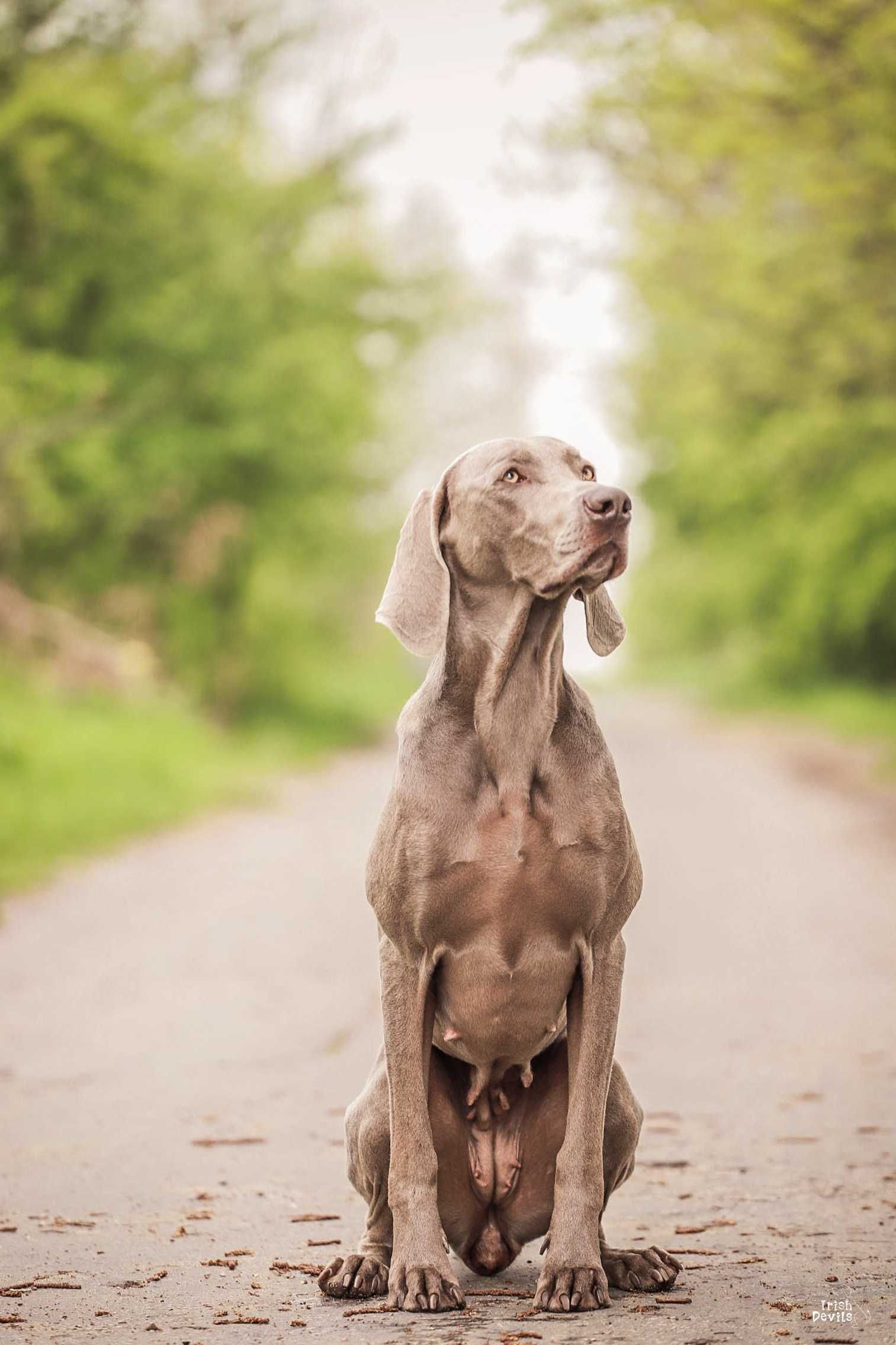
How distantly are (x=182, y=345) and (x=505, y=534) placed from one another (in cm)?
1324

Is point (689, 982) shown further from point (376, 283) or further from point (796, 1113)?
point (376, 283)

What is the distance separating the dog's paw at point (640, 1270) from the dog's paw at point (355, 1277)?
0.49 metres

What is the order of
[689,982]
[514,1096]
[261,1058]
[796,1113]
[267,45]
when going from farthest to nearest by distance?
1. [267,45]
2. [689,982]
3. [261,1058]
4. [796,1113]
5. [514,1096]

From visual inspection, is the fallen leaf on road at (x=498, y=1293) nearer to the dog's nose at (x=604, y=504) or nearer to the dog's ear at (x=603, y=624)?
the dog's ear at (x=603, y=624)

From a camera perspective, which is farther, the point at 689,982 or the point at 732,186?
the point at 732,186

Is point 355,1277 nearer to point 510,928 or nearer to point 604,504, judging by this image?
point 510,928

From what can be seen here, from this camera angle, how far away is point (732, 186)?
18.2 m

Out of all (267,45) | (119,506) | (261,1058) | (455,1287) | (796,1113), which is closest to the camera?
(455,1287)

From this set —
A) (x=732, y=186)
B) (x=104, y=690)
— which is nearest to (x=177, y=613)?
(x=104, y=690)

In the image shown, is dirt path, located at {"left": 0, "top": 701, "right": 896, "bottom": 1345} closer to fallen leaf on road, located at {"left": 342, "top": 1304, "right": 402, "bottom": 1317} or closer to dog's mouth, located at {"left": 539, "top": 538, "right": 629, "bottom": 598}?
fallen leaf on road, located at {"left": 342, "top": 1304, "right": 402, "bottom": 1317}

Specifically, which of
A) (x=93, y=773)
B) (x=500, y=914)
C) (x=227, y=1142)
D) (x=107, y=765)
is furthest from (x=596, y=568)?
(x=107, y=765)

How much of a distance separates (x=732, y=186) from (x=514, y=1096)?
16.3 metres

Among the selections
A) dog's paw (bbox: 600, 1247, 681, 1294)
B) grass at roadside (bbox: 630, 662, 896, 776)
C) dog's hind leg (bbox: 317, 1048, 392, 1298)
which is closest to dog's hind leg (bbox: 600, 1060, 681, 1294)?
dog's paw (bbox: 600, 1247, 681, 1294)

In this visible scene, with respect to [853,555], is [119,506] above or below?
below
